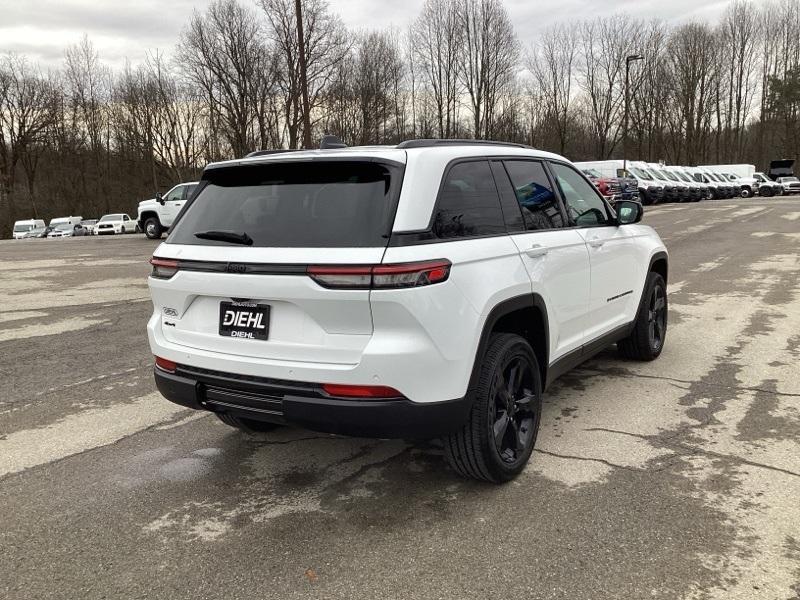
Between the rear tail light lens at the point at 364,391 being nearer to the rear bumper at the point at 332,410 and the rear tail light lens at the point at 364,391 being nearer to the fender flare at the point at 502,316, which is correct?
the rear bumper at the point at 332,410

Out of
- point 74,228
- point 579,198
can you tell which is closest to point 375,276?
point 579,198

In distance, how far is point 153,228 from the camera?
22.3 m

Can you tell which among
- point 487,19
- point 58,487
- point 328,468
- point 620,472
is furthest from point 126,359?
point 487,19

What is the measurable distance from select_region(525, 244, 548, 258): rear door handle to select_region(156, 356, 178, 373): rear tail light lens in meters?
2.03

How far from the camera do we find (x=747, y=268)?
11430mm

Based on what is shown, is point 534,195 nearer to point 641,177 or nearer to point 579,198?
point 579,198

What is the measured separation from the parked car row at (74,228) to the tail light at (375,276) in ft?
135

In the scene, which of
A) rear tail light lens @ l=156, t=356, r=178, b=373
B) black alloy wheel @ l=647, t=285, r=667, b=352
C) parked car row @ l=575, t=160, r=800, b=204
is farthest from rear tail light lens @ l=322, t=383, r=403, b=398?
parked car row @ l=575, t=160, r=800, b=204

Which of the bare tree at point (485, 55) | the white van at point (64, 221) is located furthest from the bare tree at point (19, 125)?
the bare tree at point (485, 55)

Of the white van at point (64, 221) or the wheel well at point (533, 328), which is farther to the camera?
the white van at point (64, 221)

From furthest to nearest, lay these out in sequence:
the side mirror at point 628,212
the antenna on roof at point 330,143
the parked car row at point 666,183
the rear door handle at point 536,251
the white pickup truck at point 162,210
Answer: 1. the parked car row at point 666,183
2. the white pickup truck at point 162,210
3. the side mirror at point 628,212
4. the antenna on roof at point 330,143
5. the rear door handle at point 536,251

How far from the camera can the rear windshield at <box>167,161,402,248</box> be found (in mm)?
2875

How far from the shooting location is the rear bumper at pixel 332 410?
2836 mm

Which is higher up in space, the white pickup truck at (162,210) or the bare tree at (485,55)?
the bare tree at (485,55)
